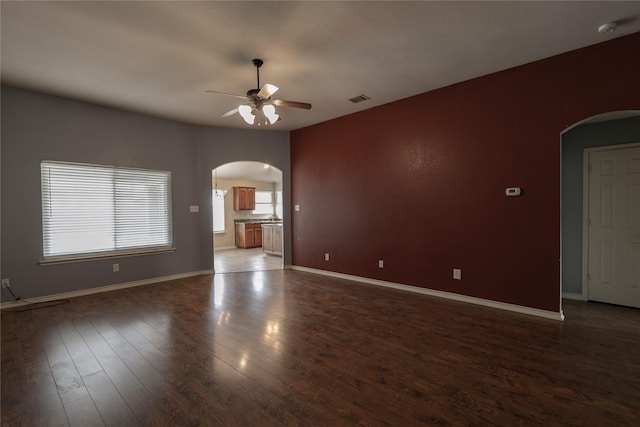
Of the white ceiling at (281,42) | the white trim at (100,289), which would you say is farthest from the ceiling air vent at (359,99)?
the white trim at (100,289)

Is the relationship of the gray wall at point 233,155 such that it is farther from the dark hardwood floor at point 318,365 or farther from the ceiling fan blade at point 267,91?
the ceiling fan blade at point 267,91

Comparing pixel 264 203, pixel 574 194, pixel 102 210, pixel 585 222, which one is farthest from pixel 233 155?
pixel 585 222

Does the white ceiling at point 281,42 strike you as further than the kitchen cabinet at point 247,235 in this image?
No

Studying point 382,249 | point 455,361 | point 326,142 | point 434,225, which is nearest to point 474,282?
point 434,225

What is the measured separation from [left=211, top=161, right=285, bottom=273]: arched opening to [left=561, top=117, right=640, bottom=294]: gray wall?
6.03 m

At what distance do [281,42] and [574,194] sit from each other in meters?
4.49

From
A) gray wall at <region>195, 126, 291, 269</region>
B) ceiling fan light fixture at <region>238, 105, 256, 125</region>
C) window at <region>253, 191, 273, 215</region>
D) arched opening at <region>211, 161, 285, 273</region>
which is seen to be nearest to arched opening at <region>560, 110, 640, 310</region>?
ceiling fan light fixture at <region>238, 105, 256, 125</region>

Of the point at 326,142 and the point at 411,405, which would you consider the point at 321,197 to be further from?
the point at 411,405

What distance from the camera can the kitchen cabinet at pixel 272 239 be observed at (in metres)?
Result: 7.97

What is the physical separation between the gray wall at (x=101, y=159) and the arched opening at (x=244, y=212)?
244 cm

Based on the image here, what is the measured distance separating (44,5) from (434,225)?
187 inches

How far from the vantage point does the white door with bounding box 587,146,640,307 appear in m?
3.81

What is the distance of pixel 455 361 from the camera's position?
96.3 inches

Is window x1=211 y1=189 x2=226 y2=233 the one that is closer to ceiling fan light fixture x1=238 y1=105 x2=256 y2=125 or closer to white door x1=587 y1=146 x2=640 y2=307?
ceiling fan light fixture x1=238 y1=105 x2=256 y2=125
